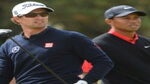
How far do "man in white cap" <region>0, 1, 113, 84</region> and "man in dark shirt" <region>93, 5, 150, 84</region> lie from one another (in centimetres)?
91

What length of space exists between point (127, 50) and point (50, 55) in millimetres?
1275

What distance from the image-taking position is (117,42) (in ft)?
29.4

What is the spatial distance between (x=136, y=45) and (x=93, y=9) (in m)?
16.3

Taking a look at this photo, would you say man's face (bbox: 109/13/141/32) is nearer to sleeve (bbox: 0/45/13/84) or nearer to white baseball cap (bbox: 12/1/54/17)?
white baseball cap (bbox: 12/1/54/17)

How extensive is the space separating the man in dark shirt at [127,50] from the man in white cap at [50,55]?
0.91 metres

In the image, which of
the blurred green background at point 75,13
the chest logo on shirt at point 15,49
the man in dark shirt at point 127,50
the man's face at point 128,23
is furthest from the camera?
the blurred green background at point 75,13

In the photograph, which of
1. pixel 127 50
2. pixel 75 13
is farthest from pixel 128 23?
pixel 75 13

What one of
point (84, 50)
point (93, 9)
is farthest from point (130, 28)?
point (93, 9)

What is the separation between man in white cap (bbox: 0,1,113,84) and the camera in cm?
781

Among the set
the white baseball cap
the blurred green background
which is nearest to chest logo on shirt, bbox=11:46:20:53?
the white baseball cap

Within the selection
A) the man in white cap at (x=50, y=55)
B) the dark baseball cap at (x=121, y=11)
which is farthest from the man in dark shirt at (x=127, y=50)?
the man in white cap at (x=50, y=55)

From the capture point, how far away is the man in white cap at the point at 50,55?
7.81m

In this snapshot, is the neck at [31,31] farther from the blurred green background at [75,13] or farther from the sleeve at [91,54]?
the blurred green background at [75,13]

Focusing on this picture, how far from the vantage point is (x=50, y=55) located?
25.8 feet
